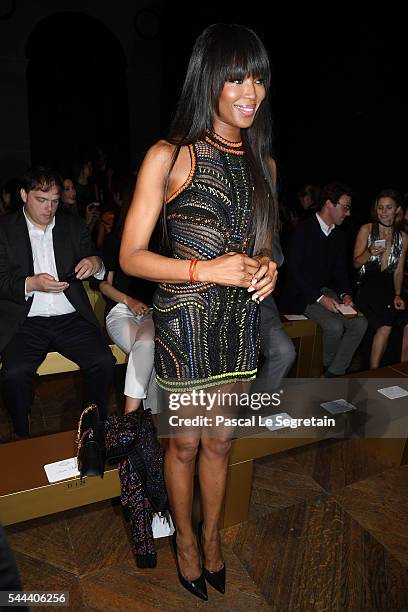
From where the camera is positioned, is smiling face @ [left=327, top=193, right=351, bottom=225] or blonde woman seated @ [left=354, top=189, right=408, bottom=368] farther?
blonde woman seated @ [left=354, top=189, right=408, bottom=368]

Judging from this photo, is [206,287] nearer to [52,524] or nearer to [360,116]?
[52,524]

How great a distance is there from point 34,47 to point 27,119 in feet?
3.87

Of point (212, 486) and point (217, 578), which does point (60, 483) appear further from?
point (217, 578)

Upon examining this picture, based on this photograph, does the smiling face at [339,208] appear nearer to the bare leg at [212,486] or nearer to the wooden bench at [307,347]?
the wooden bench at [307,347]

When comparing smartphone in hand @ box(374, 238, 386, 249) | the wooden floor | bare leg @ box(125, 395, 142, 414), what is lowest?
the wooden floor

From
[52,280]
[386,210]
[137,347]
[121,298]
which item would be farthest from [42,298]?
[386,210]

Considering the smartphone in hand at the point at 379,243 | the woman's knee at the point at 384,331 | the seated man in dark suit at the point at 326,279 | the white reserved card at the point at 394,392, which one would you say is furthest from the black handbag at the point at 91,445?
the smartphone in hand at the point at 379,243

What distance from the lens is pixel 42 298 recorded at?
8.84ft

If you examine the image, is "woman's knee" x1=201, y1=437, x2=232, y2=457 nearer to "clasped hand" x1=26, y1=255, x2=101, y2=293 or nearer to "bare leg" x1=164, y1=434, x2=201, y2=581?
"bare leg" x1=164, y1=434, x2=201, y2=581

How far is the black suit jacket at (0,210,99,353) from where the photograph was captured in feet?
8.39

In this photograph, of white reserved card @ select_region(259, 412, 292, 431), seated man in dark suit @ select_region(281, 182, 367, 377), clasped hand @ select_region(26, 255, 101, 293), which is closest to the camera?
white reserved card @ select_region(259, 412, 292, 431)

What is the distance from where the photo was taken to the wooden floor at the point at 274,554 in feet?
5.98

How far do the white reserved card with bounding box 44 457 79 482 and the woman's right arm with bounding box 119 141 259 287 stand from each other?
87cm

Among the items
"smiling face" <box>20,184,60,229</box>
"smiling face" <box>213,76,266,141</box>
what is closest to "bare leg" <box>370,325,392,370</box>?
"smiling face" <box>20,184,60,229</box>
